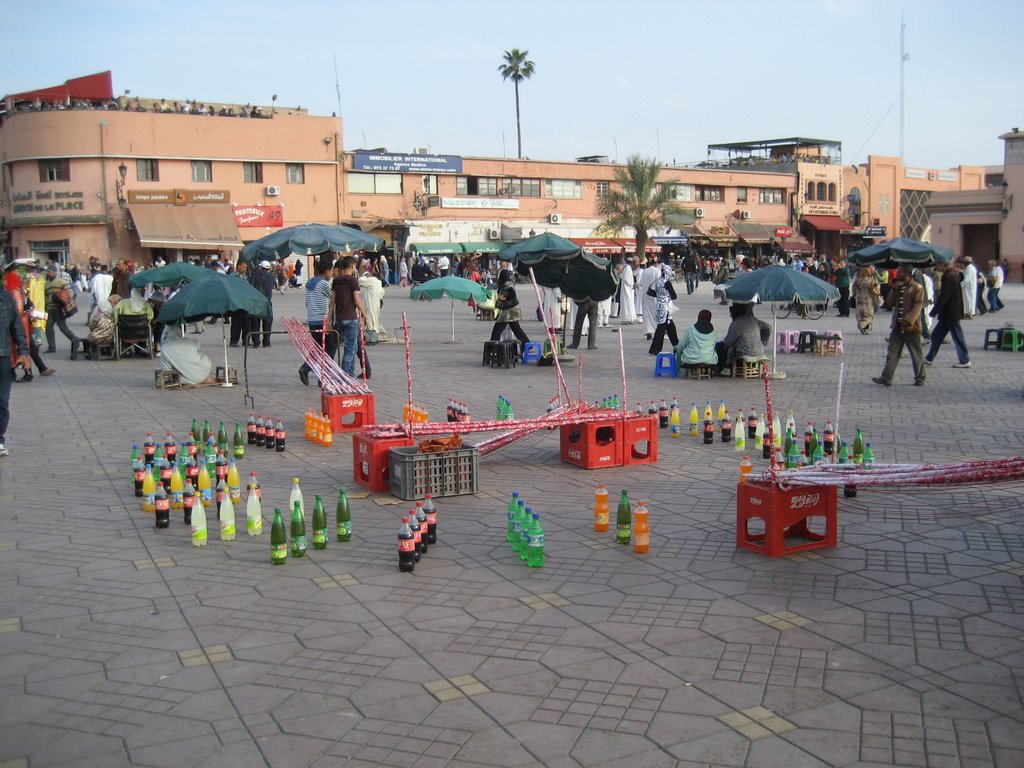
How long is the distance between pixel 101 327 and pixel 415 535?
46.1 feet

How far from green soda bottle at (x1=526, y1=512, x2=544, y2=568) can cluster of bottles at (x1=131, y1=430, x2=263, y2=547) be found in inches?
86.1

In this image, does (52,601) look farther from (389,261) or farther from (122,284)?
(389,261)

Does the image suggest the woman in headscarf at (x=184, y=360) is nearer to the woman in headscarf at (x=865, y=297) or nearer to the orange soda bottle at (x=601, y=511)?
the orange soda bottle at (x=601, y=511)

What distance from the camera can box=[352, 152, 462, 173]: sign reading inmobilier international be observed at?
50.9 meters

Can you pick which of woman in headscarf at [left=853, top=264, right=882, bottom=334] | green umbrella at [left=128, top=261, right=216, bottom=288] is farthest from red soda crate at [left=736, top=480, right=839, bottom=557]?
woman in headscarf at [left=853, top=264, right=882, bottom=334]

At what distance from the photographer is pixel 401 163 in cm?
Answer: 5178

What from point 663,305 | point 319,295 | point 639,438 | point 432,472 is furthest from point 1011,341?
point 432,472

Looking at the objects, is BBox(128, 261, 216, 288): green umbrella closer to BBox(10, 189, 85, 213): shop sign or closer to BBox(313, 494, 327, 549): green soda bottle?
BBox(313, 494, 327, 549): green soda bottle

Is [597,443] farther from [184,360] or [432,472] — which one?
[184,360]

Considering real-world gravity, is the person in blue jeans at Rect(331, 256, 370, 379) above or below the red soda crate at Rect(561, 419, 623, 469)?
above

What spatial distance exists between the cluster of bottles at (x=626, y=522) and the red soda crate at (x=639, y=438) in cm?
192

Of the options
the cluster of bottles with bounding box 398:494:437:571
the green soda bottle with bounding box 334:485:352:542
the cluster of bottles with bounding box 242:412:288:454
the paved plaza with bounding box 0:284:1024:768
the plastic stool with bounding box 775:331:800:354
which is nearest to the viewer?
the paved plaza with bounding box 0:284:1024:768

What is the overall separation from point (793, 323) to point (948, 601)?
20.9 metres

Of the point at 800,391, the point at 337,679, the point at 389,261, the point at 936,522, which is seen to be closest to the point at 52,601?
the point at 337,679
